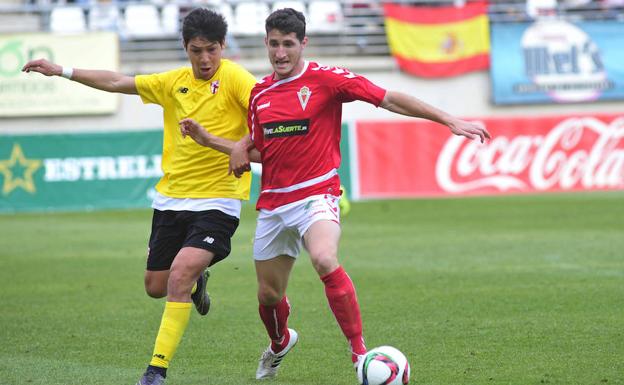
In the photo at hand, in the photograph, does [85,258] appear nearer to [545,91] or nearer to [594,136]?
[594,136]

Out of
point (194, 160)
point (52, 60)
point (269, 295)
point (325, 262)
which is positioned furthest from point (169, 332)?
point (52, 60)

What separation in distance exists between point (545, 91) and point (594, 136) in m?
4.16

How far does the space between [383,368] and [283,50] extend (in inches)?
80.7

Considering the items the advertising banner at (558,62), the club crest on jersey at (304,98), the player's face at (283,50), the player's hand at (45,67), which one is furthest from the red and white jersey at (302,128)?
the advertising banner at (558,62)

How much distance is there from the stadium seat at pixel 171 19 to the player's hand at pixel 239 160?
22168 mm

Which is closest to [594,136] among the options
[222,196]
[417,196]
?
[417,196]

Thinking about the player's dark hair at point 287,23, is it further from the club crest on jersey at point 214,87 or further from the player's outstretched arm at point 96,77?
the player's outstretched arm at point 96,77

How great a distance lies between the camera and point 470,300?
1040 centimetres

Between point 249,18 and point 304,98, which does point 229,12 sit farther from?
point 304,98

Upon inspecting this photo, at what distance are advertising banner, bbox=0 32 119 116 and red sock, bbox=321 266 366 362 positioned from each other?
21461mm

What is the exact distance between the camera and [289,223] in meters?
6.93

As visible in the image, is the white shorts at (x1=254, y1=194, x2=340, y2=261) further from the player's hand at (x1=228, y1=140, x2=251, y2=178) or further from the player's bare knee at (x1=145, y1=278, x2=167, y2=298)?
the player's bare knee at (x1=145, y1=278, x2=167, y2=298)

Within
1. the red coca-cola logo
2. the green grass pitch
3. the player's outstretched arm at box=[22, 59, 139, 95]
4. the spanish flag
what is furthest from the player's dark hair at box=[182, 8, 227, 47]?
the spanish flag

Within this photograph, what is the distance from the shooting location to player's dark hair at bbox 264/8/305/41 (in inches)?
269
